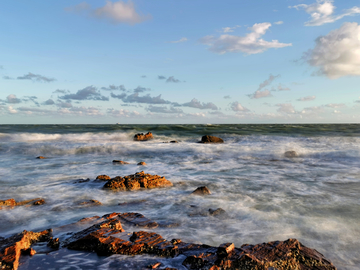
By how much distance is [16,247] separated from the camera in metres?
2.54

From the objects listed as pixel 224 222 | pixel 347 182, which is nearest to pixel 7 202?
pixel 224 222

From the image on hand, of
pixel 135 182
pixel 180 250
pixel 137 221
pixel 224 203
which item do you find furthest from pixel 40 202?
pixel 224 203

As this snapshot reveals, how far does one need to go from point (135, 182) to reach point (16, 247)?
11.3ft

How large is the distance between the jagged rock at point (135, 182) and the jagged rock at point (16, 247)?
2.68 metres

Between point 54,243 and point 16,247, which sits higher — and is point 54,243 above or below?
below

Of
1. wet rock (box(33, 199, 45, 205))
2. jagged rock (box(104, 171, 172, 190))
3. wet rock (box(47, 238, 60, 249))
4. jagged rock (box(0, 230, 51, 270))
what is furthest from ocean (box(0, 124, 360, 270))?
jagged rock (box(0, 230, 51, 270))

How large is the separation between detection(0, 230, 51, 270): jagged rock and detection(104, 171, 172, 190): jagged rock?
8.78 feet

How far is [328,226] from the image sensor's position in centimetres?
380

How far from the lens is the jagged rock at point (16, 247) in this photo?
2.36 meters

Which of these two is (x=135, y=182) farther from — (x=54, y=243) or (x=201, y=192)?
(x=54, y=243)

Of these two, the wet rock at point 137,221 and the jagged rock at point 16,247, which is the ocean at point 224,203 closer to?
the wet rock at point 137,221

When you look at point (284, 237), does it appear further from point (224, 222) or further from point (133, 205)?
point (133, 205)

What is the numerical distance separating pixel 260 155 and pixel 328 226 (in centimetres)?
921

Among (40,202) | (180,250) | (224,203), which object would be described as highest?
(180,250)
